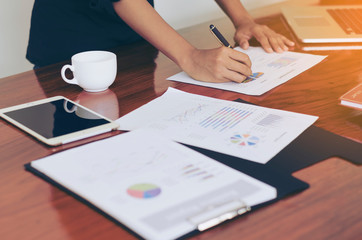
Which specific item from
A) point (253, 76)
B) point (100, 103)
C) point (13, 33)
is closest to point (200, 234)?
point (100, 103)

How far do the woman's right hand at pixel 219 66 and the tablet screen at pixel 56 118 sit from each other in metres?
0.33

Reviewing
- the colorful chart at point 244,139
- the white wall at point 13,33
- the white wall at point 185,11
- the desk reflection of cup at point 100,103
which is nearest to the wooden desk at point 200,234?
the desk reflection of cup at point 100,103

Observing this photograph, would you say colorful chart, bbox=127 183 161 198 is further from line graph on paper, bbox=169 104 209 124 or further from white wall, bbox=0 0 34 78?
white wall, bbox=0 0 34 78

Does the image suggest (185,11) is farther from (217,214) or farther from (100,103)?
(217,214)

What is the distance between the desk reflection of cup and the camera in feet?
3.03

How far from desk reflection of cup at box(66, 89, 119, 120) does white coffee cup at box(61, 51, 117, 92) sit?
2cm

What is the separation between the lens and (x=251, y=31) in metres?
1.38

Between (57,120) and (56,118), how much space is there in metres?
0.01

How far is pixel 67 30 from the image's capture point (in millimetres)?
1395

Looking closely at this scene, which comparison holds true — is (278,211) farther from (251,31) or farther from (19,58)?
(19,58)

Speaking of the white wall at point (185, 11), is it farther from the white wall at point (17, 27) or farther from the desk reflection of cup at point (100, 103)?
the desk reflection of cup at point (100, 103)

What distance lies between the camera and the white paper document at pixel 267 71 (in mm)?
1037

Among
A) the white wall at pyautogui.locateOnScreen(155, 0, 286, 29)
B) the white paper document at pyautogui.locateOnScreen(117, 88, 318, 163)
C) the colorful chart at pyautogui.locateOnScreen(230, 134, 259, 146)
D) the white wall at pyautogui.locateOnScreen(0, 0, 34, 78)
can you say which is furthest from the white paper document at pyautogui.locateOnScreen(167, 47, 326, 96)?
the white wall at pyautogui.locateOnScreen(0, 0, 34, 78)

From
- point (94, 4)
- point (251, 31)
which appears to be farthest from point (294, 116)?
point (94, 4)
